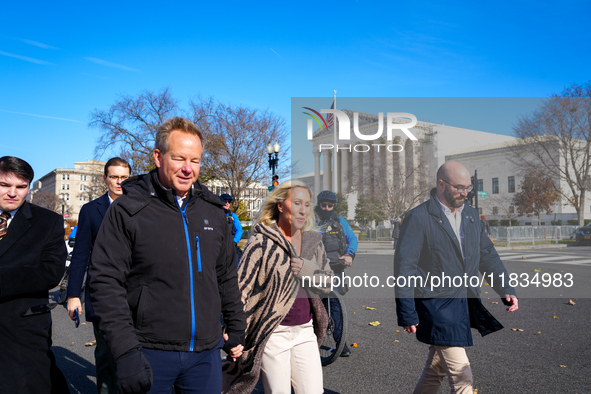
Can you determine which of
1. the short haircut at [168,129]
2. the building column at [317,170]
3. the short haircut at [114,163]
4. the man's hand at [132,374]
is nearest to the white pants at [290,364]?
the man's hand at [132,374]

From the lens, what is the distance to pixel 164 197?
7.15 feet

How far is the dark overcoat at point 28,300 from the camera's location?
2.70 meters

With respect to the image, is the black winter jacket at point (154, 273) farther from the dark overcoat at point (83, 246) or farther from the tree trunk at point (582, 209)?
the tree trunk at point (582, 209)

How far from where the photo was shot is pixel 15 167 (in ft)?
10.0

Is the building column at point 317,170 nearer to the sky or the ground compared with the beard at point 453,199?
nearer to the sky

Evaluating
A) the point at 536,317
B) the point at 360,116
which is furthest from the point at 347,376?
the point at 536,317

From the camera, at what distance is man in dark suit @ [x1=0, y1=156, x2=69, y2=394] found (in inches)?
106

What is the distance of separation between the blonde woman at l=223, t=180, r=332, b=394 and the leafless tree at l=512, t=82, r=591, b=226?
220 centimetres

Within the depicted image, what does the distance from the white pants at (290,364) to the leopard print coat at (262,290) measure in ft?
0.23

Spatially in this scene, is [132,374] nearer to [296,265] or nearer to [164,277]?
[164,277]

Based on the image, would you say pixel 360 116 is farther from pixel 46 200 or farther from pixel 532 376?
pixel 46 200

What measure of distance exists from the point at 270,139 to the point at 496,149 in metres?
22.5

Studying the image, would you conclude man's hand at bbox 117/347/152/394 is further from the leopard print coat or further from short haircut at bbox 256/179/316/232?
short haircut at bbox 256/179/316/232

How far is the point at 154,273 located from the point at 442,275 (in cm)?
198
